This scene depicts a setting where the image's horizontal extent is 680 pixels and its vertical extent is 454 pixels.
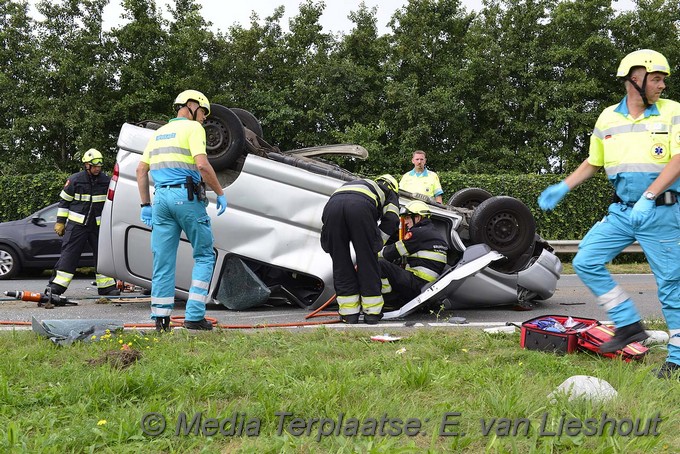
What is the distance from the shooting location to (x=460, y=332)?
4.41 m

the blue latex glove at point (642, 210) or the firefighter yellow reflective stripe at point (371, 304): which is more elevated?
the blue latex glove at point (642, 210)

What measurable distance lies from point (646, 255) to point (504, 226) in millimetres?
2408

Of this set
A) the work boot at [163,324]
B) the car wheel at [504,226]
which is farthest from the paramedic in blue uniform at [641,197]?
the work boot at [163,324]

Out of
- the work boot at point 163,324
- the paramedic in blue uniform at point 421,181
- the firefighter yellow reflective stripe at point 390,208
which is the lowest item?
the work boot at point 163,324

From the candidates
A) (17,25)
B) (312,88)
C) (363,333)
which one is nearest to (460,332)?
(363,333)

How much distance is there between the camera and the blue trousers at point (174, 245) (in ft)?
14.9

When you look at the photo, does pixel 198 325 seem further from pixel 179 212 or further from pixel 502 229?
pixel 502 229

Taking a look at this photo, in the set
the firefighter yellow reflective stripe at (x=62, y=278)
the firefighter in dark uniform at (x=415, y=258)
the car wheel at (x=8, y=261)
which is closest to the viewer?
the firefighter in dark uniform at (x=415, y=258)

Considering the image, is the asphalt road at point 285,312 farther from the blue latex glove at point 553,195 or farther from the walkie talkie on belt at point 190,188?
the blue latex glove at point 553,195

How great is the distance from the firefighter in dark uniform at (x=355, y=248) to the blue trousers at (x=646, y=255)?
1751mm

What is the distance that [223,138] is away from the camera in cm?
548

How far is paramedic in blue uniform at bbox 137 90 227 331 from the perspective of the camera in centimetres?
453

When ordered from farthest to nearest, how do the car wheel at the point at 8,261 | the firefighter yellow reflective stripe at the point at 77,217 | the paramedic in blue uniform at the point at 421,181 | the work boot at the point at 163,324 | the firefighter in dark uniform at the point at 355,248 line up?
the car wheel at the point at 8,261 < the paramedic in blue uniform at the point at 421,181 < the firefighter yellow reflective stripe at the point at 77,217 < the firefighter in dark uniform at the point at 355,248 < the work boot at the point at 163,324

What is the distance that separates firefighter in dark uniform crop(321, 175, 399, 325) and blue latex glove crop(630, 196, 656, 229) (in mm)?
2073
